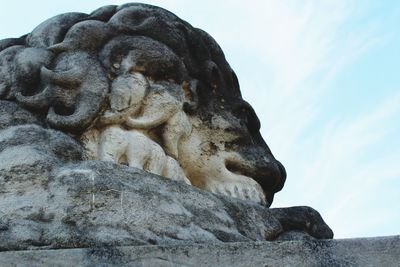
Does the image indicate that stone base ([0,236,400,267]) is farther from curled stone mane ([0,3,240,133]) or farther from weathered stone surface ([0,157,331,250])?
curled stone mane ([0,3,240,133])

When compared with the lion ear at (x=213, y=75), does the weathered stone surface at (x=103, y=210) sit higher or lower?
lower

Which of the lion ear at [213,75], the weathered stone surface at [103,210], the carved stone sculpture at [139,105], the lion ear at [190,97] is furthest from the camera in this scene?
the lion ear at [213,75]

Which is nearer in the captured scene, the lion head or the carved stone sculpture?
the carved stone sculpture

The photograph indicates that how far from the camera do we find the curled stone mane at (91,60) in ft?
16.0

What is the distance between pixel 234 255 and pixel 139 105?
1741 millimetres

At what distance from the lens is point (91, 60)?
510cm

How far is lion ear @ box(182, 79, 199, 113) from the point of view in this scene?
531 cm

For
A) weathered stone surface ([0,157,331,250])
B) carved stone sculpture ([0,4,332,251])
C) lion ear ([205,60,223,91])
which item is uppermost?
lion ear ([205,60,223,91])

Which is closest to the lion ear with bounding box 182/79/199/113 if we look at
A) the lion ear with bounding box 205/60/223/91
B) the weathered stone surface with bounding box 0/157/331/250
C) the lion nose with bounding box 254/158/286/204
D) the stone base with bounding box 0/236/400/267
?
the lion ear with bounding box 205/60/223/91

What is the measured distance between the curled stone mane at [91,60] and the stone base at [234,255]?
4.62 feet

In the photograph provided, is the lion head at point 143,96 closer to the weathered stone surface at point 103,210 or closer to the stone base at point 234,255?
the weathered stone surface at point 103,210

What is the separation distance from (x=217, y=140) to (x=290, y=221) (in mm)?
907

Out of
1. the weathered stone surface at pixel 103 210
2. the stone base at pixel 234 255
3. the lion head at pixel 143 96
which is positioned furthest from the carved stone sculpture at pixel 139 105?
the stone base at pixel 234 255

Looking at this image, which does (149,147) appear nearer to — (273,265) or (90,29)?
(90,29)
